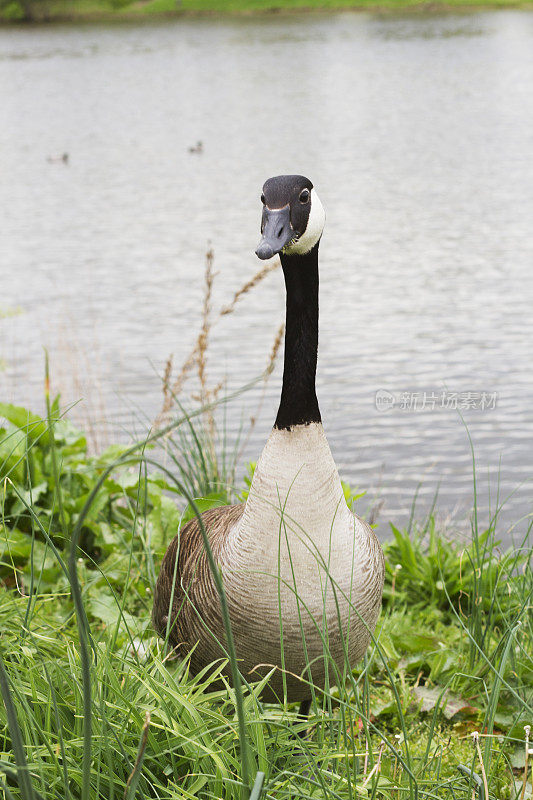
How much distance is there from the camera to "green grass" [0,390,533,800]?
2.07 m

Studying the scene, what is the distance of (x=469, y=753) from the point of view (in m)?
3.12

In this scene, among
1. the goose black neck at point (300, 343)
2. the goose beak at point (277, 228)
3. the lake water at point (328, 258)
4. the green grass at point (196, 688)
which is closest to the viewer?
the green grass at point (196, 688)

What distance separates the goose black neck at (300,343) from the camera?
275 cm

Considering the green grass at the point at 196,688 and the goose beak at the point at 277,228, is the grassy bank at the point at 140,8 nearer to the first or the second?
the green grass at the point at 196,688

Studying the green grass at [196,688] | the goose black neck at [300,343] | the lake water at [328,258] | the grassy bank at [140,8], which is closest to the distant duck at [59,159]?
the lake water at [328,258]

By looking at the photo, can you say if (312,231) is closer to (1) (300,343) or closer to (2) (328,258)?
(1) (300,343)

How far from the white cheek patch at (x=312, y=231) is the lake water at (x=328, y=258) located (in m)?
1.96

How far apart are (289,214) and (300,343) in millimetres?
485

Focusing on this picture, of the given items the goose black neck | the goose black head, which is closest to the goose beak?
the goose black head

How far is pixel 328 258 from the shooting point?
A: 11.6 metres

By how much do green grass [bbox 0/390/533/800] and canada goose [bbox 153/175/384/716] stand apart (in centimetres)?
15

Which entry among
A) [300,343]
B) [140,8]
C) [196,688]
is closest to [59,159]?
[300,343]

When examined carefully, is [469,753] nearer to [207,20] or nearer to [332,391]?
[332,391]

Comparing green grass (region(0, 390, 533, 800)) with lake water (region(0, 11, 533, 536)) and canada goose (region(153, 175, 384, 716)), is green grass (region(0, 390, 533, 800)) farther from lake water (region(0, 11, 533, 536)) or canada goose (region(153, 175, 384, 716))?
lake water (region(0, 11, 533, 536))
